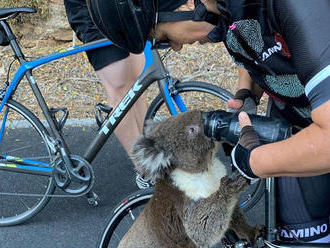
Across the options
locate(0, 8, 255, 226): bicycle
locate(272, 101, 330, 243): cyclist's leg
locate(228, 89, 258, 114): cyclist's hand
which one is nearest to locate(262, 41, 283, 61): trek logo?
locate(272, 101, 330, 243): cyclist's leg

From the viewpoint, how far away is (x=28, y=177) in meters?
4.74

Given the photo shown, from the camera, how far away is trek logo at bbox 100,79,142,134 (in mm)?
3686

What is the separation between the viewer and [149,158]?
2.43 meters

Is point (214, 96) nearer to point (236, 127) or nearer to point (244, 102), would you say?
point (244, 102)

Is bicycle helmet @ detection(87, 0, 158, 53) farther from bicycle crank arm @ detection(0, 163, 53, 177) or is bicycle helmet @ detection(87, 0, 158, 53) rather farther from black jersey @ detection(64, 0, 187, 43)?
bicycle crank arm @ detection(0, 163, 53, 177)

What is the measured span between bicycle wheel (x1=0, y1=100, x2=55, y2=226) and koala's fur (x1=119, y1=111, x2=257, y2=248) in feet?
5.15

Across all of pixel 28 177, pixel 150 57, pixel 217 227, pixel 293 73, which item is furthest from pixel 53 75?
pixel 293 73

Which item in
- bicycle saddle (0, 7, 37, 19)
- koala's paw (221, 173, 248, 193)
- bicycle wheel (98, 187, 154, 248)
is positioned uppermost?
bicycle saddle (0, 7, 37, 19)

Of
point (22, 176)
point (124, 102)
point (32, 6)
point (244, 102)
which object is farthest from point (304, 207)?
point (32, 6)

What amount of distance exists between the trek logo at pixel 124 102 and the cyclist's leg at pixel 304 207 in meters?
1.48

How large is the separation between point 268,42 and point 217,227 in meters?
1.04

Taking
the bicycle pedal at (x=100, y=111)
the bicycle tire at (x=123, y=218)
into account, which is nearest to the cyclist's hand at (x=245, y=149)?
the bicycle tire at (x=123, y=218)

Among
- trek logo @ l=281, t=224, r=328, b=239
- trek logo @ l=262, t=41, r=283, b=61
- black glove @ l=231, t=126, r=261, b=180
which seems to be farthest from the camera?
trek logo @ l=281, t=224, r=328, b=239

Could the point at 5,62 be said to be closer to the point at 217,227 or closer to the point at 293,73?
the point at 217,227
